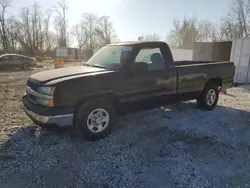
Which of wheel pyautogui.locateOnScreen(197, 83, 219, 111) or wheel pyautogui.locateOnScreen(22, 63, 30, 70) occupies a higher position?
wheel pyautogui.locateOnScreen(197, 83, 219, 111)

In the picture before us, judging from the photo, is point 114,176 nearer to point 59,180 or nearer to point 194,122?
point 59,180

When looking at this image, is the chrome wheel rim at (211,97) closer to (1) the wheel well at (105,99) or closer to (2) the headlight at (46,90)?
(1) the wheel well at (105,99)

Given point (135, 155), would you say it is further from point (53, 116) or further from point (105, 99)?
point (53, 116)

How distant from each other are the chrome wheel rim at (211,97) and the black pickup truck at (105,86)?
0.62 meters

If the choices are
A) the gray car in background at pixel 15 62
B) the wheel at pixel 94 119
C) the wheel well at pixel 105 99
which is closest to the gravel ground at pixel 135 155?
the wheel at pixel 94 119

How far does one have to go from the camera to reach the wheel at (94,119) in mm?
3848

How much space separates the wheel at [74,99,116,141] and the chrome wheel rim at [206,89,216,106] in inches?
122

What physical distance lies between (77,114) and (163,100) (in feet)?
6.64

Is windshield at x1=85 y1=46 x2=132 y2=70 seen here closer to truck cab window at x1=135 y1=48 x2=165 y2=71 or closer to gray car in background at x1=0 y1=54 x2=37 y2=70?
truck cab window at x1=135 y1=48 x2=165 y2=71

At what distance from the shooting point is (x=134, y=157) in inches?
140

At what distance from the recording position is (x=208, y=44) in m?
14.5

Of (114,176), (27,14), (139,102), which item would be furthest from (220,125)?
(27,14)

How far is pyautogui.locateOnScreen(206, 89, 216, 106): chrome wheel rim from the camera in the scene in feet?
19.8

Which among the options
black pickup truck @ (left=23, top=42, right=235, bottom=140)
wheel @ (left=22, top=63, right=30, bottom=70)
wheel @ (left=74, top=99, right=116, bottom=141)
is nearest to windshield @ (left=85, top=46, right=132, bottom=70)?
black pickup truck @ (left=23, top=42, right=235, bottom=140)
